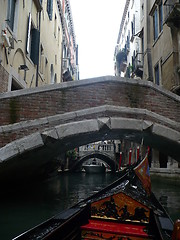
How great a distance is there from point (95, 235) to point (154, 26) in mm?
10427

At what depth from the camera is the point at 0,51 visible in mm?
5246

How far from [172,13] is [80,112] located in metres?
5.78

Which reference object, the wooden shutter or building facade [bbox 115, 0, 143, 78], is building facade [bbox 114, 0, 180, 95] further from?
the wooden shutter

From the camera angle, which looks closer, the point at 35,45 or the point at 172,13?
the point at 35,45

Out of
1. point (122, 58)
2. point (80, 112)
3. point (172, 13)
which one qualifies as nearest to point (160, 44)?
point (172, 13)

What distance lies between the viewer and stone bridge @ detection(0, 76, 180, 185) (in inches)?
175

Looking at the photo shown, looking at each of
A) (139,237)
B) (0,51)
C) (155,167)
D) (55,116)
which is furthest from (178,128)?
(155,167)

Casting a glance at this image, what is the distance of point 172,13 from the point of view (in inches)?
337

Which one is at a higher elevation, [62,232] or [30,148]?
[30,148]

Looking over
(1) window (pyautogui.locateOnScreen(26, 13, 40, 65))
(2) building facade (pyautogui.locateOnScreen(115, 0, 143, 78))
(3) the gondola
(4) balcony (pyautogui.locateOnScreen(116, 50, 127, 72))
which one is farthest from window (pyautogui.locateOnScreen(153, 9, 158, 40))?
(3) the gondola

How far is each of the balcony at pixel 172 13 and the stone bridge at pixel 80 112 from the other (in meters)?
4.56

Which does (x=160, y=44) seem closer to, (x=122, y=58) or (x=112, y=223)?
(x=112, y=223)

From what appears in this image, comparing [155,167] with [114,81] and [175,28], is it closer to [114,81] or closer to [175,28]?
[175,28]

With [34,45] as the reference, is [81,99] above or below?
below
